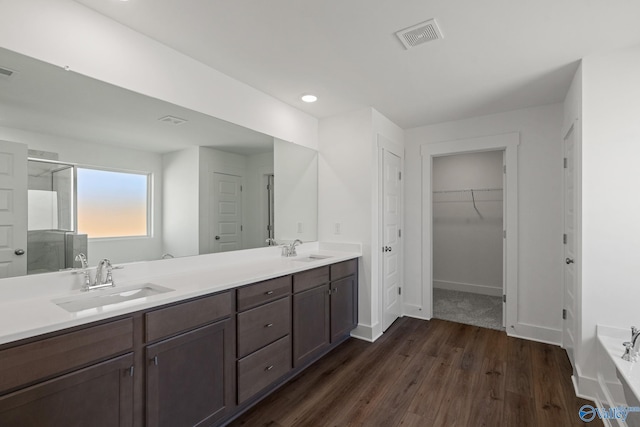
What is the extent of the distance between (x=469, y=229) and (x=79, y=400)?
5.10 metres

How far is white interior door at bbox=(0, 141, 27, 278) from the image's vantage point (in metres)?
1.49

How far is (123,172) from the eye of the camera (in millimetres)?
1980

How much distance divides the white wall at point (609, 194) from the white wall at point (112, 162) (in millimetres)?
3011

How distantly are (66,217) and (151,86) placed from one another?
3.07ft

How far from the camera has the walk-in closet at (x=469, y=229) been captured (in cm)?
477

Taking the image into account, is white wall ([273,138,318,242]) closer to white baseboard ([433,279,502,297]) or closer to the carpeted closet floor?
the carpeted closet floor

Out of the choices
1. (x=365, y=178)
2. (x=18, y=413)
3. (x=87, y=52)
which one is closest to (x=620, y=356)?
(x=365, y=178)

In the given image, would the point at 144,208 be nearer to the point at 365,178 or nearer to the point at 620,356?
the point at 365,178

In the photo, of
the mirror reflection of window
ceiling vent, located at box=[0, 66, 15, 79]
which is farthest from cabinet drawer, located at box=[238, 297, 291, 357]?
ceiling vent, located at box=[0, 66, 15, 79]

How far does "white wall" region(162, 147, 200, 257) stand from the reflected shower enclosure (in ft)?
1.69

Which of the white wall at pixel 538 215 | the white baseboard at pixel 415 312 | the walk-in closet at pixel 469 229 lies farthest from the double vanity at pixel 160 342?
the walk-in closet at pixel 469 229

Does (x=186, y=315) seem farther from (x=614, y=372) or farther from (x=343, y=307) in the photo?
(x=614, y=372)

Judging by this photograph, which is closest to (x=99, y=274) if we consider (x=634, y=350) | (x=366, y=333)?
(x=366, y=333)

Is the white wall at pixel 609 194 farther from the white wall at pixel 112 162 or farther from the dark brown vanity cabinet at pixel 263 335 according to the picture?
the white wall at pixel 112 162
